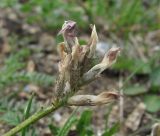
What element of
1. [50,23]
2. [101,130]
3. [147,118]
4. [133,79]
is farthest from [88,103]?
[50,23]

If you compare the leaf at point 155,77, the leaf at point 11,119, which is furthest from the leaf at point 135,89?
the leaf at point 11,119

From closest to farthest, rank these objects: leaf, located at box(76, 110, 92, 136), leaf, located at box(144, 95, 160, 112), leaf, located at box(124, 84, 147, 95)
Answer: leaf, located at box(76, 110, 92, 136) → leaf, located at box(144, 95, 160, 112) → leaf, located at box(124, 84, 147, 95)

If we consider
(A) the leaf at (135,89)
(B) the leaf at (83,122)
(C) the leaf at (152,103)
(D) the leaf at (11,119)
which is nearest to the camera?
(D) the leaf at (11,119)

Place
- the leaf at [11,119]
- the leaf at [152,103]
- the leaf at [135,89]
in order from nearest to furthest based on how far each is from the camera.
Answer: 1. the leaf at [11,119]
2. the leaf at [152,103]
3. the leaf at [135,89]

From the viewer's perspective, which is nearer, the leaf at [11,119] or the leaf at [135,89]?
the leaf at [11,119]

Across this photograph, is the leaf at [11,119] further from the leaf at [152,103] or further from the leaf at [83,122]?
the leaf at [152,103]

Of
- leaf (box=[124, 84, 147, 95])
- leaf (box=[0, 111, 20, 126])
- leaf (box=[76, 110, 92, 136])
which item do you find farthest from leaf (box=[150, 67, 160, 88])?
leaf (box=[0, 111, 20, 126])

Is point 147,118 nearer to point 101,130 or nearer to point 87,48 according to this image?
point 101,130

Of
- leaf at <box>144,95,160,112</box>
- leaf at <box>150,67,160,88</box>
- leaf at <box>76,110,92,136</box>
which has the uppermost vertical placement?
leaf at <box>150,67,160,88</box>

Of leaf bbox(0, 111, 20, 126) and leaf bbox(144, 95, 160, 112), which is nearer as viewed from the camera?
leaf bbox(0, 111, 20, 126)

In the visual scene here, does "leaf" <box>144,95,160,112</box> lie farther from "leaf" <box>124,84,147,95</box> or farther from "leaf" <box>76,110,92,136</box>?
"leaf" <box>76,110,92,136</box>
